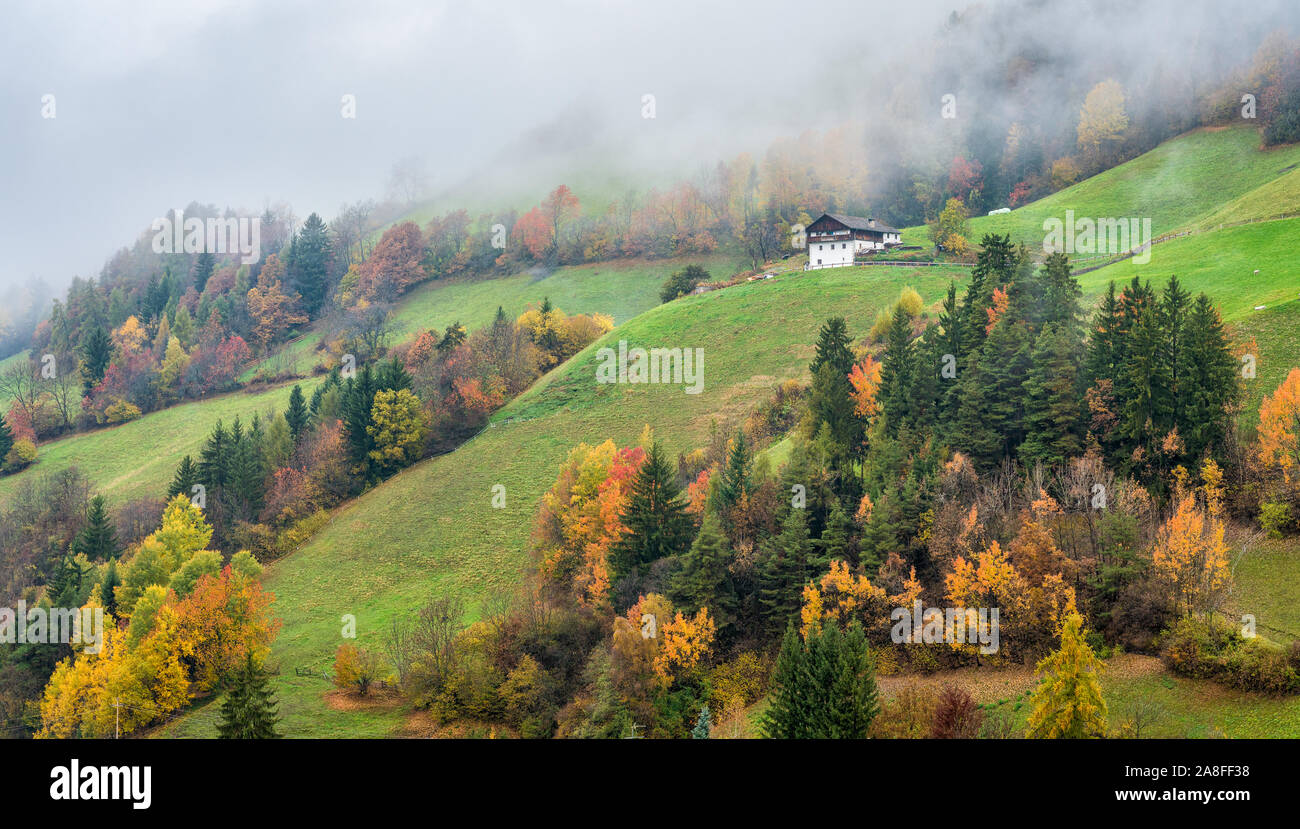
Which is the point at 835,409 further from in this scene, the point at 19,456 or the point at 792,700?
the point at 19,456

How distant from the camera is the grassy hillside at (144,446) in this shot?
113 meters

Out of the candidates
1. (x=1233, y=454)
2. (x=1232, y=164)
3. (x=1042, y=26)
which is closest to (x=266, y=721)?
(x=1233, y=454)

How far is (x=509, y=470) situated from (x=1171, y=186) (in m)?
110

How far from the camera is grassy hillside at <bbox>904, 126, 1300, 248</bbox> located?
12594cm

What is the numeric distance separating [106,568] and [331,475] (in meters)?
24.0

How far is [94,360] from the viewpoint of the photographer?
155125 mm

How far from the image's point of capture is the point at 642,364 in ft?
356

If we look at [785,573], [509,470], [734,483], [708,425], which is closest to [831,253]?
[708,425]

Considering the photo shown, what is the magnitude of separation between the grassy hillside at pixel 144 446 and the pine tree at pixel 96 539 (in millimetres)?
15103

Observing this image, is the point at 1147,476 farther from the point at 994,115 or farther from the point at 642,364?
the point at 994,115

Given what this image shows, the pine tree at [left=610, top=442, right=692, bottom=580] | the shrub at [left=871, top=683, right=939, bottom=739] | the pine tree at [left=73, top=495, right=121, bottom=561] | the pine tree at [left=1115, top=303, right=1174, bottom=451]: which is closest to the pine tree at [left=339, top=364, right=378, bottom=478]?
the pine tree at [left=73, top=495, right=121, bottom=561]

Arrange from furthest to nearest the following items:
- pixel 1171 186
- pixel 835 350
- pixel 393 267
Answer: pixel 393 267, pixel 1171 186, pixel 835 350

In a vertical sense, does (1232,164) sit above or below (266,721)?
above

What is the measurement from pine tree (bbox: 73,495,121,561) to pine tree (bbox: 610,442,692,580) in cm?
5704
